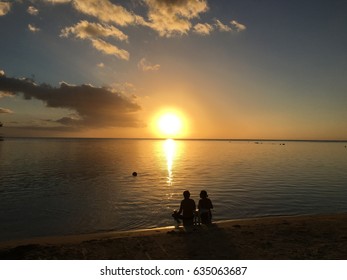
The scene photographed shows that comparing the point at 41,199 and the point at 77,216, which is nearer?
the point at 77,216

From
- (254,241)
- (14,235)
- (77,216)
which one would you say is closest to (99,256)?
(254,241)

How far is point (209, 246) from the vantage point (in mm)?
12430

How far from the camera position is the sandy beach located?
11.3m

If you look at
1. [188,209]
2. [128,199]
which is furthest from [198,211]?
[128,199]

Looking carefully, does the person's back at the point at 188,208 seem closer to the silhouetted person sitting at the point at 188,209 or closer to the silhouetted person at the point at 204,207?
the silhouetted person sitting at the point at 188,209

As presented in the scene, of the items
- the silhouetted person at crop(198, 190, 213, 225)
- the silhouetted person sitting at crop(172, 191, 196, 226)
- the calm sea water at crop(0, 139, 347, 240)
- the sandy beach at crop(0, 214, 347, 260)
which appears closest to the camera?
the sandy beach at crop(0, 214, 347, 260)

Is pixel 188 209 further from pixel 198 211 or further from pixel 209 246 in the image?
pixel 209 246

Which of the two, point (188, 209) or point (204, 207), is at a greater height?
point (204, 207)

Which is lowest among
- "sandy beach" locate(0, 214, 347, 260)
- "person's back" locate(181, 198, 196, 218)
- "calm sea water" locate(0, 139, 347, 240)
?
"calm sea water" locate(0, 139, 347, 240)

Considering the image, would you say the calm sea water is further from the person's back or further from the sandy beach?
the sandy beach

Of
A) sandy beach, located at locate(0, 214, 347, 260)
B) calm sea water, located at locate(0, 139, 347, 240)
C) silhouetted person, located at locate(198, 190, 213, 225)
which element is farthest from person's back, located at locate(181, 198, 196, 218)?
calm sea water, located at locate(0, 139, 347, 240)

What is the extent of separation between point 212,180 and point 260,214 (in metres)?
17.5

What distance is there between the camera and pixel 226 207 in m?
24.8
